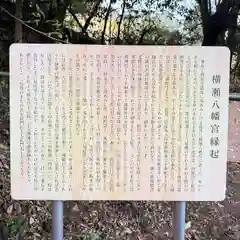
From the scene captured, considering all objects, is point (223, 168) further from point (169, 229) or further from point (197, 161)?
point (169, 229)

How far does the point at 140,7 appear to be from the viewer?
2926 millimetres

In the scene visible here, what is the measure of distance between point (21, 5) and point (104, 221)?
1.54m

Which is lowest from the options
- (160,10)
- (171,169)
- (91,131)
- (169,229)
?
(169,229)

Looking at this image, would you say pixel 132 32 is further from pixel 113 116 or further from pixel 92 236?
pixel 113 116

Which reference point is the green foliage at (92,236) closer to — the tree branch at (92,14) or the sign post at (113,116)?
the sign post at (113,116)

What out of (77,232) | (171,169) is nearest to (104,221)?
(77,232)

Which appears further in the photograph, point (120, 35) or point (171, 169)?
point (120, 35)

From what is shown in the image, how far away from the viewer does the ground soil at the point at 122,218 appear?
244 centimetres

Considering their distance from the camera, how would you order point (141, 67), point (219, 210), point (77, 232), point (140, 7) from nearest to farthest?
point (141, 67) → point (77, 232) → point (219, 210) → point (140, 7)

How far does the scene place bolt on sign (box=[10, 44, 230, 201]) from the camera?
1409 mm

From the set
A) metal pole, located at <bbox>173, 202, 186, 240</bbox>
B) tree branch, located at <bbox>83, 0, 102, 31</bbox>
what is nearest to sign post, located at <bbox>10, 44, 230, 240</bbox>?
metal pole, located at <bbox>173, 202, 186, 240</bbox>

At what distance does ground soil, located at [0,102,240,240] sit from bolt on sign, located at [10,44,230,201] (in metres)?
1.04

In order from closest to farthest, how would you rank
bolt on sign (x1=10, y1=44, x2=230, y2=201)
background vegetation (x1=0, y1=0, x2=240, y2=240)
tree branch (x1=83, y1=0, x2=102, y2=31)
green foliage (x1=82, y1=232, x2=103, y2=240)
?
→ bolt on sign (x1=10, y1=44, x2=230, y2=201) → green foliage (x1=82, y1=232, x2=103, y2=240) → background vegetation (x1=0, y1=0, x2=240, y2=240) → tree branch (x1=83, y1=0, x2=102, y2=31)

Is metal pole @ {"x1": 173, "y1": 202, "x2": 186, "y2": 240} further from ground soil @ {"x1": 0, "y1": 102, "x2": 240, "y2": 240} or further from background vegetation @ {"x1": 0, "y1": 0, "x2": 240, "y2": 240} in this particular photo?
background vegetation @ {"x1": 0, "y1": 0, "x2": 240, "y2": 240}
